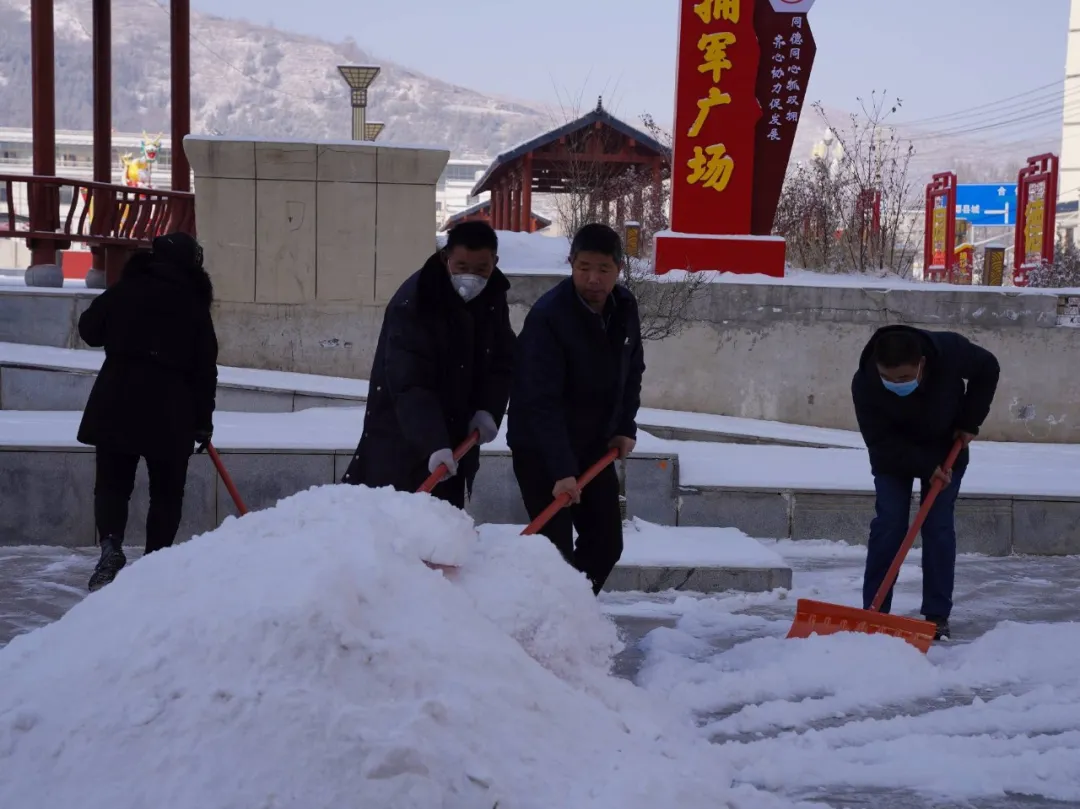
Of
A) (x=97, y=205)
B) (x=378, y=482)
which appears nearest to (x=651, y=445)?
(x=378, y=482)

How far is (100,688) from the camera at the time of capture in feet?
9.21

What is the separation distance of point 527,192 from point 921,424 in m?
20.8

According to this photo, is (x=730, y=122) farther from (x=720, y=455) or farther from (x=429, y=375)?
(x=429, y=375)

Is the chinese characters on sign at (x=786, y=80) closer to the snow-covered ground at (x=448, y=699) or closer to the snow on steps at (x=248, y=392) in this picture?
the snow on steps at (x=248, y=392)

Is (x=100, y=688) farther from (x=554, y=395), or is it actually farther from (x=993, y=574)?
(x=993, y=574)

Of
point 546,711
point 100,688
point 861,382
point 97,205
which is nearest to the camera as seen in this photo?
point 100,688

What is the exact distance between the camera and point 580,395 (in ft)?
13.6

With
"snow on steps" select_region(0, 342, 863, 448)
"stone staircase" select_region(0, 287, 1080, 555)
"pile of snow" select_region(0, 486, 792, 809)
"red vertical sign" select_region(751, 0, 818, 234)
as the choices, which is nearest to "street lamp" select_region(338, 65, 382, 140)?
"red vertical sign" select_region(751, 0, 818, 234)

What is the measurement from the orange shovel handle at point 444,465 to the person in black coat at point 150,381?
1633 mm

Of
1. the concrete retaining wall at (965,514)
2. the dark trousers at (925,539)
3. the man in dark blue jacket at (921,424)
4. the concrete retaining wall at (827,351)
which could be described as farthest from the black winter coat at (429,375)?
the concrete retaining wall at (827,351)

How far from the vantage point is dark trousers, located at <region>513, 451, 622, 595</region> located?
164 inches

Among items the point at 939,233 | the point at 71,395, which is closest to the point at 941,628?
the point at 71,395

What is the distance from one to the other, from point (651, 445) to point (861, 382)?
215cm

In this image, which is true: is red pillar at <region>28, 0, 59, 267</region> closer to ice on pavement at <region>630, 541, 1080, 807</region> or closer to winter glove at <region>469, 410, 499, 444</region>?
winter glove at <region>469, 410, 499, 444</region>
